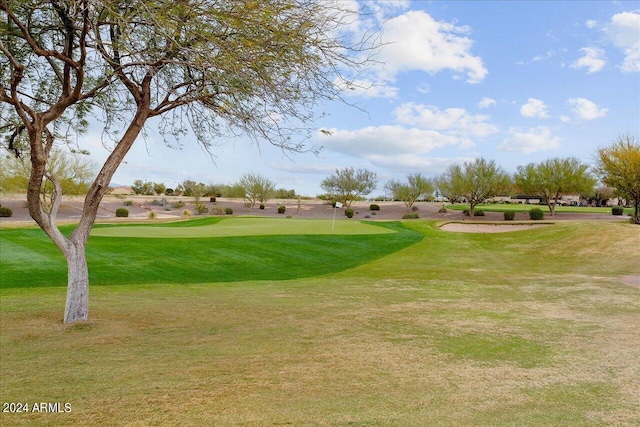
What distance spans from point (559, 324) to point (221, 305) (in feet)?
24.5

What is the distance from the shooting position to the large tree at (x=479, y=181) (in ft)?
191

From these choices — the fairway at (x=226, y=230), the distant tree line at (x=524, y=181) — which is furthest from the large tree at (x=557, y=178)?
the fairway at (x=226, y=230)

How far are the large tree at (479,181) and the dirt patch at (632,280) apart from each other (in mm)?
40826

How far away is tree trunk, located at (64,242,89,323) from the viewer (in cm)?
843

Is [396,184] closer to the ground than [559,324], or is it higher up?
higher up

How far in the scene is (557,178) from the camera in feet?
187

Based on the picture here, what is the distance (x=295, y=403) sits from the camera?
15.8ft

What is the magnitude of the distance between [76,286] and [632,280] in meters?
18.0

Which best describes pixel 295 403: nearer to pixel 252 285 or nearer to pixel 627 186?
pixel 252 285

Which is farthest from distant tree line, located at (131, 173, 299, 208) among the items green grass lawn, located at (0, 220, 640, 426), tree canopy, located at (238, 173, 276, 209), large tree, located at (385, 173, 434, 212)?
green grass lawn, located at (0, 220, 640, 426)

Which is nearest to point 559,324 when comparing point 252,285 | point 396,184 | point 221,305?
point 221,305

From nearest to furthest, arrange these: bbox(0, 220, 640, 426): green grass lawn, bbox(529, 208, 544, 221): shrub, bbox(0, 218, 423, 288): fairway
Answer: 1. bbox(0, 220, 640, 426): green grass lawn
2. bbox(0, 218, 423, 288): fairway
3. bbox(529, 208, 544, 221): shrub

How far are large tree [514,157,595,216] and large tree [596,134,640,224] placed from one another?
19107 mm

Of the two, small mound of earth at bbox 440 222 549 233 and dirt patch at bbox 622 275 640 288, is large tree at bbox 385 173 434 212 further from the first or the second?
dirt patch at bbox 622 275 640 288
